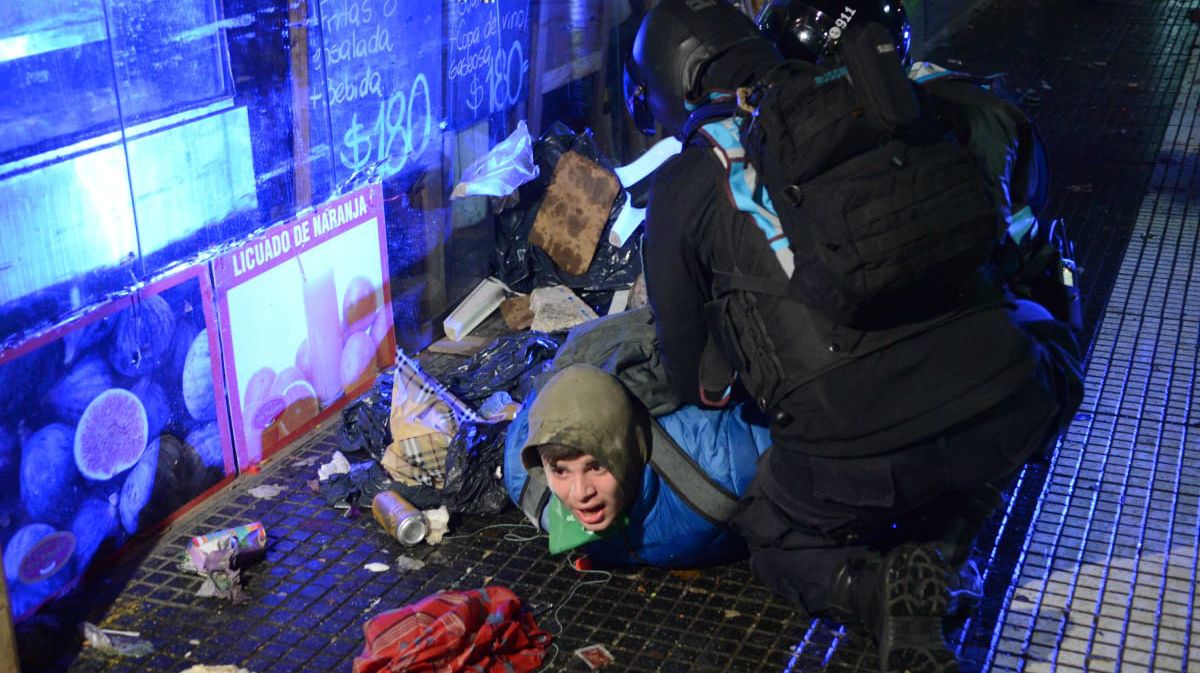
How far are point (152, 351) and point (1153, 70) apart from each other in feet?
29.2

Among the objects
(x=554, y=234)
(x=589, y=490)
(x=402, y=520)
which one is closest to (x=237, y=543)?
(x=402, y=520)

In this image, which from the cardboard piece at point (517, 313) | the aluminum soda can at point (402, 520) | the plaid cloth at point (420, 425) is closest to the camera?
the aluminum soda can at point (402, 520)

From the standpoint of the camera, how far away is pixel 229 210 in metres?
4.41

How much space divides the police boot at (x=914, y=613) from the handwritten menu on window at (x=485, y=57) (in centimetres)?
312

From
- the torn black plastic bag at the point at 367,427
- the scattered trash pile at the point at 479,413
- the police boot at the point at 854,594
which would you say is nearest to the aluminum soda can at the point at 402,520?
the scattered trash pile at the point at 479,413

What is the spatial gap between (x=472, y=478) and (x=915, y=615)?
1651mm

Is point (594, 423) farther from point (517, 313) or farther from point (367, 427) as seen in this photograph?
point (517, 313)

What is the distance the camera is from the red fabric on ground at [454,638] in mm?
3520

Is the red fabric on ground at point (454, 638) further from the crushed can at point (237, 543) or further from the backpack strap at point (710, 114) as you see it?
the backpack strap at point (710, 114)

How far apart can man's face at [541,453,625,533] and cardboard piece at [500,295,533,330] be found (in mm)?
2025

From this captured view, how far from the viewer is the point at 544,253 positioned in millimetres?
6098

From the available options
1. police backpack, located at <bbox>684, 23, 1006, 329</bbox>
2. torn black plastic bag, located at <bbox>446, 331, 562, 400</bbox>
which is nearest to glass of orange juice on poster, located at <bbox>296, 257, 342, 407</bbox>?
torn black plastic bag, located at <bbox>446, 331, 562, 400</bbox>

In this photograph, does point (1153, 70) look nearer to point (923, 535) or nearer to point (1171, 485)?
Answer: point (1171, 485)

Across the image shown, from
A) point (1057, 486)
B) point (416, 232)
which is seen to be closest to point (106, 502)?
point (416, 232)
